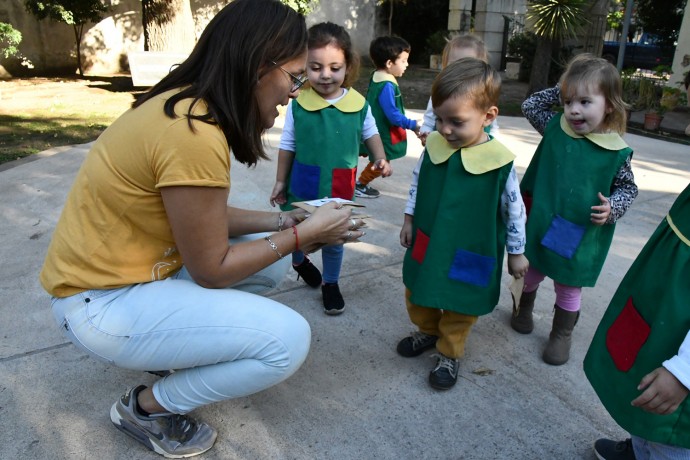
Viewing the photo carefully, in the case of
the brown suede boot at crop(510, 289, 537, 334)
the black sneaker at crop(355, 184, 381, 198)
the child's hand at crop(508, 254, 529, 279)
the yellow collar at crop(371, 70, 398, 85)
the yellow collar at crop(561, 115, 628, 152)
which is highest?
the yellow collar at crop(371, 70, 398, 85)

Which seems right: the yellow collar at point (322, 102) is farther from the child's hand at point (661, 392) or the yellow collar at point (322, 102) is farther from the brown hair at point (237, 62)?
the child's hand at point (661, 392)

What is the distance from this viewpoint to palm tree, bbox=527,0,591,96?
33.1 feet

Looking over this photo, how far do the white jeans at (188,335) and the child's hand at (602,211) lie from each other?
50.9 inches

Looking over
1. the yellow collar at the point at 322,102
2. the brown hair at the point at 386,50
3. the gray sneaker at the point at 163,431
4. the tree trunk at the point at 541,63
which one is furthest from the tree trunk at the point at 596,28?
the gray sneaker at the point at 163,431

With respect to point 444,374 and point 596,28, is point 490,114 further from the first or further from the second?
point 596,28

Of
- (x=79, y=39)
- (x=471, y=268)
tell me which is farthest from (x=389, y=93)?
(x=79, y=39)

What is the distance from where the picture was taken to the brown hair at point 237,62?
1744 mm

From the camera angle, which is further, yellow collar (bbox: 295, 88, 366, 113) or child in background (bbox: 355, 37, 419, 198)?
child in background (bbox: 355, 37, 419, 198)

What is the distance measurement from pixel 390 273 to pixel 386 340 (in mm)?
742

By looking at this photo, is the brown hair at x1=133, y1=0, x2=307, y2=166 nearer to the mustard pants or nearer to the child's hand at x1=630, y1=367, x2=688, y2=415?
the mustard pants

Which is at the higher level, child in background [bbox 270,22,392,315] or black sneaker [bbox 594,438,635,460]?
child in background [bbox 270,22,392,315]

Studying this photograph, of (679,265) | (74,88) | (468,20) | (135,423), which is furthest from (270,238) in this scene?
(468,20)

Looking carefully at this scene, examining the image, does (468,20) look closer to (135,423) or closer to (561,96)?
(561,96)

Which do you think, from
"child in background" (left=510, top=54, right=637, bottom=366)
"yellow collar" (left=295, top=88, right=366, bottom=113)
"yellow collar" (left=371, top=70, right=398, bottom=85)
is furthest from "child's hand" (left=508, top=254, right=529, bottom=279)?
"yellow collar" (left=371, top=70, right=398, bottom=85)
